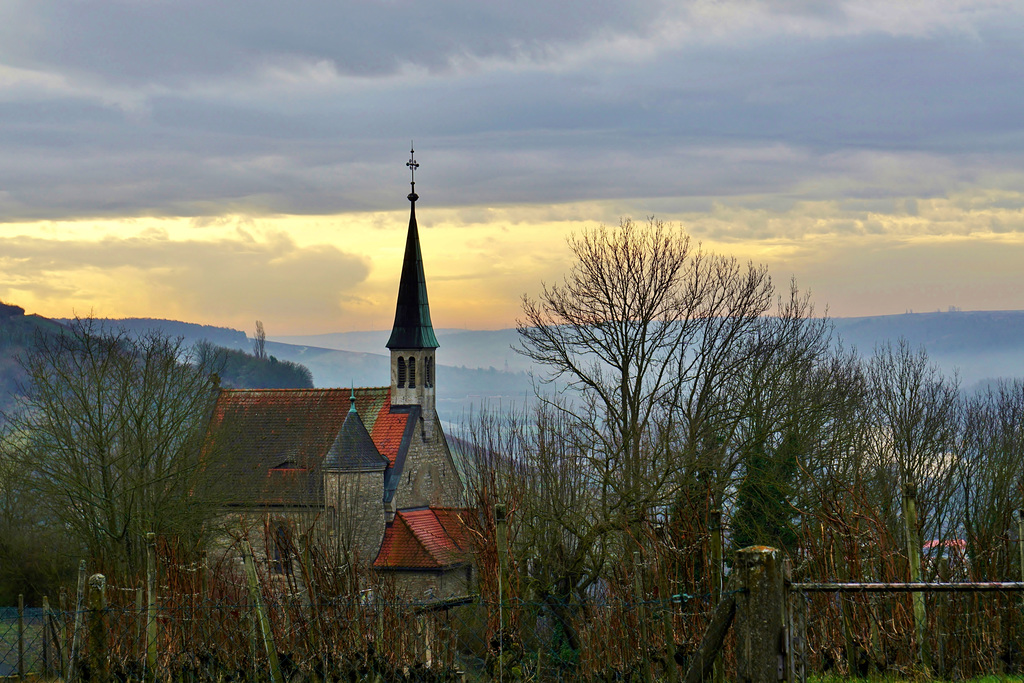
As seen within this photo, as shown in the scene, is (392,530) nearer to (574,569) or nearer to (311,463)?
(311,463)

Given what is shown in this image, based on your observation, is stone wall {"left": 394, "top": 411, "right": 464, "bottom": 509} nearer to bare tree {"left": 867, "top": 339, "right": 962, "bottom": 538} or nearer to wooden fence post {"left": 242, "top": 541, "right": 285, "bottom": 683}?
bare tree {"left": 867, "top": 339, "right": 962, "bottom": 538}

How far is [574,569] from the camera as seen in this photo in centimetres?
2361

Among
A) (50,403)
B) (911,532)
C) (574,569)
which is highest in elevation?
(50,403)

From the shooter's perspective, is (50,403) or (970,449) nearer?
(50,403)

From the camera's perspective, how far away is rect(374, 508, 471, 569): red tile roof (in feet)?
125

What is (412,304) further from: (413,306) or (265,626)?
(265,626)

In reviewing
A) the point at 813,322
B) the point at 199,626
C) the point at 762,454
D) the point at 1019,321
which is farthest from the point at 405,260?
the point at 1019,321

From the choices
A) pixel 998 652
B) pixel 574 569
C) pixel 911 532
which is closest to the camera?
pixel 911 532

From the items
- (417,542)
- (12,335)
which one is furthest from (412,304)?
(12,335)

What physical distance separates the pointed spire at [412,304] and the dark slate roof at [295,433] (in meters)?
2.85

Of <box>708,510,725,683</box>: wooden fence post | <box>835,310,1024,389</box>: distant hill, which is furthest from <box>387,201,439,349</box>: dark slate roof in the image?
<box>835,310,1024,389</box>: distant hill

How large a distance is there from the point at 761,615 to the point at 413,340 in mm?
39126

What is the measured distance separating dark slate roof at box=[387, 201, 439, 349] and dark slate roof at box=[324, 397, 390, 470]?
18.5ft

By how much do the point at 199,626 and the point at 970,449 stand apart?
2982 cm
